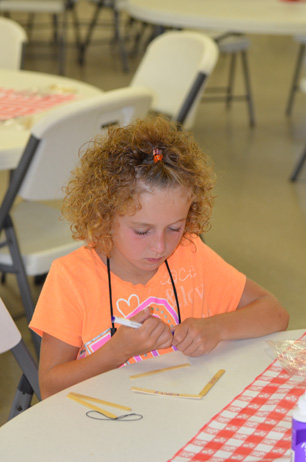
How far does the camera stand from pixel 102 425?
3.40ft

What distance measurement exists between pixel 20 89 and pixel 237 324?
1.77 m

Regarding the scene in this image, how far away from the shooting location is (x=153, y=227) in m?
1.30

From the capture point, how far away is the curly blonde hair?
132 centimetres

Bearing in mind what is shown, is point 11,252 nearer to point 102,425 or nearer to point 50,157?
point 50,157

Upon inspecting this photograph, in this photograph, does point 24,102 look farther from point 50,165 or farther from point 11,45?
point 11,45

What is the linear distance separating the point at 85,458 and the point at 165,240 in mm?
453

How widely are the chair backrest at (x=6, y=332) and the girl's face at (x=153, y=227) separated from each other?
0.23 metres

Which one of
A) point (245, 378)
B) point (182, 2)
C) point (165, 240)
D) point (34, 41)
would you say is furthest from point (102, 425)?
point (34, 41)

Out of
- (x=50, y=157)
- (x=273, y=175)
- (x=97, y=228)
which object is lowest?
(x=273, y=175)

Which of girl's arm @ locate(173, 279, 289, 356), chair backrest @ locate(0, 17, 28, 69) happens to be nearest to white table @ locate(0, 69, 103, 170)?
chair backrest @ locate(0, 17, 28, 69)

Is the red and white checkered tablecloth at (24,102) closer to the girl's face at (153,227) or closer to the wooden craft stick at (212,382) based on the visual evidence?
the girl's face at (153,227)

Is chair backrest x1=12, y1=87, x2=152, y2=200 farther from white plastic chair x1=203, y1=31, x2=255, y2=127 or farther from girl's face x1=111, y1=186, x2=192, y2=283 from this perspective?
white plastic chair x1=203, y1=31, x2=255, y2=127

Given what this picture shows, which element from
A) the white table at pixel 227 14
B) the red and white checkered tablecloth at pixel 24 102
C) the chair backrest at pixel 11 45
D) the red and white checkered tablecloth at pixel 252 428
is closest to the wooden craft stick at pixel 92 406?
the red and white checkered tablecloth at pixel 252 428

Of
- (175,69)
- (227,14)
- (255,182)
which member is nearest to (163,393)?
(175,69)
